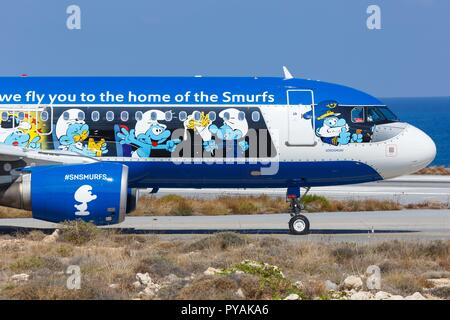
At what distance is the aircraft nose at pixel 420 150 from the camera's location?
2569 cm

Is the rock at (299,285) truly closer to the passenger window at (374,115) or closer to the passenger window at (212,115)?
the passenger window at (212,115)

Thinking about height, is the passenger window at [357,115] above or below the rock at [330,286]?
above

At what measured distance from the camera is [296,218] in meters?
26.5

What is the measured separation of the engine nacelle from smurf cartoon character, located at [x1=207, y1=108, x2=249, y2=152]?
108 inches

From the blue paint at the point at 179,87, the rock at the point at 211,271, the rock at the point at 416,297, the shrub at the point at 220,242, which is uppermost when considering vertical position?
the blue paint at the point at 179,87

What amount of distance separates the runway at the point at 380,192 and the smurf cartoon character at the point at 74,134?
1512cm

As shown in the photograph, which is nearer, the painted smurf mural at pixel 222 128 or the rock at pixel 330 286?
the rock at pixel 330 286

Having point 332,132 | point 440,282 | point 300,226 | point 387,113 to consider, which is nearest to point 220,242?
point 300,226

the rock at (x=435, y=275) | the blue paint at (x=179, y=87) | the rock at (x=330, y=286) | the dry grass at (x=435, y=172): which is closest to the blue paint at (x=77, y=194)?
the blue paint at (x=179, y=87)

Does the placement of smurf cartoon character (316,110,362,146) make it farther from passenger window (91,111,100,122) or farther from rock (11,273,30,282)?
rock (11,273,30,282)

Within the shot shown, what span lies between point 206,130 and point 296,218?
10.8 ft

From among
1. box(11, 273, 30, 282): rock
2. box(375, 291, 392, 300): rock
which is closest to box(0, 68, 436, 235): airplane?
box(11, 273, 30, 282): rock

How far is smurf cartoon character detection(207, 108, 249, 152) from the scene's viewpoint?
2544 cm

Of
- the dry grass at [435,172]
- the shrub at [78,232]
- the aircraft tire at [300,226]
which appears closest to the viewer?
the shrub at [78,232]
